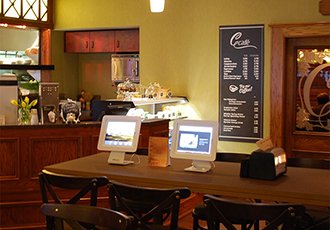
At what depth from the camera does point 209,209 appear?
2.68 m

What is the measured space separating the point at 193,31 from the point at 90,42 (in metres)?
1.85

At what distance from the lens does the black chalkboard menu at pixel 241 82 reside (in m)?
6.22

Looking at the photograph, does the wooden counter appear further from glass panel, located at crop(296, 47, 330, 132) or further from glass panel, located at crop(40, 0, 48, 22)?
Result: glass panel, located at crop(40, 0, 48, 22)

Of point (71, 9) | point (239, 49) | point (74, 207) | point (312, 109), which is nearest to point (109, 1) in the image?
point (71, 9)

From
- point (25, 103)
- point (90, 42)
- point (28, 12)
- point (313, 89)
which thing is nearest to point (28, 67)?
point (28, 12)

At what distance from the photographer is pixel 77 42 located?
26.0 feet

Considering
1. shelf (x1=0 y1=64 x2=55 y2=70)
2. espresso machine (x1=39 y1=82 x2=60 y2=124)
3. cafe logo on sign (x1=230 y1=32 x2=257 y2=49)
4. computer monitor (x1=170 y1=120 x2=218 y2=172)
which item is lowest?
computer monitor (x1=170 y1=120 x2=218 y2=172)

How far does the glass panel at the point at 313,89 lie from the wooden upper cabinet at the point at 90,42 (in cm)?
280

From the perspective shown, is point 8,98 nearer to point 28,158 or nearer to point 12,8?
point 28,158

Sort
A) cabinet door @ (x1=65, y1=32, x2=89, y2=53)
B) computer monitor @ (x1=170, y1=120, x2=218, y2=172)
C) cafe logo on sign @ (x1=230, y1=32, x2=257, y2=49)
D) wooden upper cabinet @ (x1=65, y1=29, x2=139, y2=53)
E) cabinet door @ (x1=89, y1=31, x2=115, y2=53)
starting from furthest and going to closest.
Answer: cabinet door @ (x1=65, y1=32, x2=89, y2=53)
cabinet door @ (x1=89, y1=31, x2=115, y2=53)
wooden upper cabinet @ (x1=65, y1=29, x2=139, y2=53)
cafe logo on sign @ (x1=230, y1=32, x2=257, y2=49)
computer monitor @ (x1=170, y1=120, x2=218, y2=172)

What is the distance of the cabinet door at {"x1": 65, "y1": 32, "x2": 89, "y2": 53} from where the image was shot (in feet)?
25.8

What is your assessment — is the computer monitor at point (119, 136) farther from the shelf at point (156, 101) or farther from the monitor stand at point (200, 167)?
the shelf at point (156, 101)

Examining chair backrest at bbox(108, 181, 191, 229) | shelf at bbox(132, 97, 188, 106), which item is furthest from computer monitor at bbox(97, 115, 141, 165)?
shelf at bbox(132, 97, 188, 106)

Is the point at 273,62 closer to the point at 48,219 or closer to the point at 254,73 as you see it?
the point at 254,73
